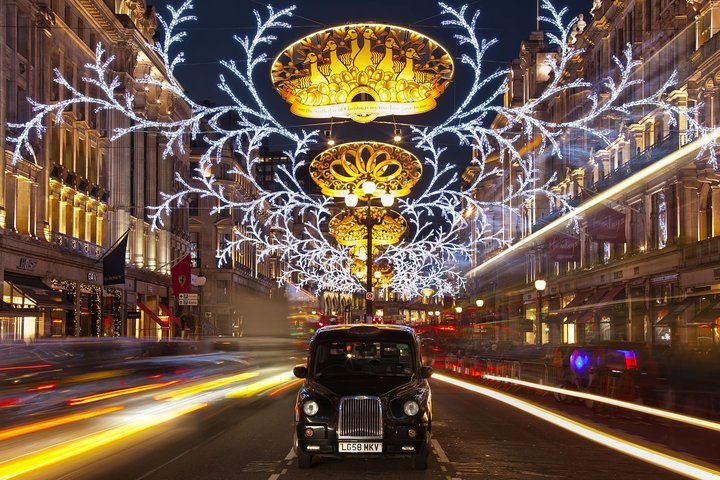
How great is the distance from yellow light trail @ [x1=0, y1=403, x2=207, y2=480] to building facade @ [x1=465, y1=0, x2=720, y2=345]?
1758cm

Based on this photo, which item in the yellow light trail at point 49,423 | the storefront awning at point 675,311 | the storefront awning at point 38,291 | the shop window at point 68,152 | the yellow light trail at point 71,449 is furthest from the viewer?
the shop window at point 68,152

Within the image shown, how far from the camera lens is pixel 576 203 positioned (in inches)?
2265

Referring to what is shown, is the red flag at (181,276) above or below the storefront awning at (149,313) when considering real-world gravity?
above

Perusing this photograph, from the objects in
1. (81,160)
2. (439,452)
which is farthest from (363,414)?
(81,160)

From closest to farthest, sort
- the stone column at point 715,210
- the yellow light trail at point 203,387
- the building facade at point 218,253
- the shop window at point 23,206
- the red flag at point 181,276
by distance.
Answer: the yellow light trail at point 203,387 < the stone column at point 715,210 < the shop window at point 23,206 < the red flag at point 181,276 < the building facade at point 218,253

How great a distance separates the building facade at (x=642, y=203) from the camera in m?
37.9

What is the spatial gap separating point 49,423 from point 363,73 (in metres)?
8.86

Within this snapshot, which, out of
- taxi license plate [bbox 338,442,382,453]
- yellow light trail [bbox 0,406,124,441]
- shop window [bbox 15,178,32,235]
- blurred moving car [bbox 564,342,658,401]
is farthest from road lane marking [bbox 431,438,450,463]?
shop window [bbox 15,178,32,235]

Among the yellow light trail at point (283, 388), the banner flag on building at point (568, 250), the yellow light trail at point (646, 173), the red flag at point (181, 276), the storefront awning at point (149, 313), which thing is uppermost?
the yellow light trail at point (646, 173)

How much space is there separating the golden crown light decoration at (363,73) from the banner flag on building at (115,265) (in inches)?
1055

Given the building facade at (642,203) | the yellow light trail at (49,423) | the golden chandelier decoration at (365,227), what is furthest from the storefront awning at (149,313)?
the yellow light trail at (49,423)

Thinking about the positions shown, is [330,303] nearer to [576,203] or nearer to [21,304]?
[576,203]

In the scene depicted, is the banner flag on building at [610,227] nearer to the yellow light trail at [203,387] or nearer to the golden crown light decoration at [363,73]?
the yellow light trail at [203,387]

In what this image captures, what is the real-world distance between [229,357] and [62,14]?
23186 millimetres
